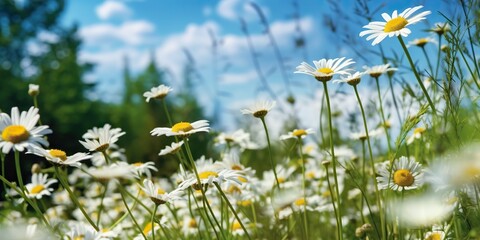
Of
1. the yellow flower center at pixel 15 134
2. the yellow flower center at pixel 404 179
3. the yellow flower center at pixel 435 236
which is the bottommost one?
the yellow flower center at pixel 435 236

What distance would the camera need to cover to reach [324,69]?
155cm

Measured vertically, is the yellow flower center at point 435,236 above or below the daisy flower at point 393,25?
below

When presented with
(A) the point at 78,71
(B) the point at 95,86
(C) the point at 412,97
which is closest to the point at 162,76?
(B) the point at 95,86

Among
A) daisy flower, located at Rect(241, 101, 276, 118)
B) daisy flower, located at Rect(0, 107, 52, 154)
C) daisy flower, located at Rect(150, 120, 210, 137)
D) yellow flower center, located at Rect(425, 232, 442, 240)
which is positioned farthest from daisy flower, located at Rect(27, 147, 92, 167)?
yellow flower center, located at Rect(425, 232, 442, 240)

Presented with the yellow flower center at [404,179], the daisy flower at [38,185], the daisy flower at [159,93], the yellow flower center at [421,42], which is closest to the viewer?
the yellow flower center at [404,179]

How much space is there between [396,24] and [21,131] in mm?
1010

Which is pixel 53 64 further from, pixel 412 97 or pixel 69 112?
pixel 412 97

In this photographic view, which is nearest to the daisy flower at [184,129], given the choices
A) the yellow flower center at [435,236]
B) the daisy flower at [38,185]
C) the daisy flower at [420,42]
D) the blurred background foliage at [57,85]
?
the yellow flower center at [435,236]

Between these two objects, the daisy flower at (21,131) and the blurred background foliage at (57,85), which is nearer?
the daisy flower at (21,131)

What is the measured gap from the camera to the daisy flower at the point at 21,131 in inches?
51.5

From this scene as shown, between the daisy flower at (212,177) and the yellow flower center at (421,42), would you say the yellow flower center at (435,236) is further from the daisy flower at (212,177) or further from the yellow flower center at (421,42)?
the yellow flower center at (421,42)

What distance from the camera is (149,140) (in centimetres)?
1869

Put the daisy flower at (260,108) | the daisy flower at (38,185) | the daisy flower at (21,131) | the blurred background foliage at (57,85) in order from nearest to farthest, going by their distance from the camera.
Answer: the daisy flower at (21,131) → the daisy flower at (260,108) → the daisy flower at (38,185) → the blurred background foliage at (57,85)

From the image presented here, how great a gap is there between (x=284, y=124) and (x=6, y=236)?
2.67 meters
